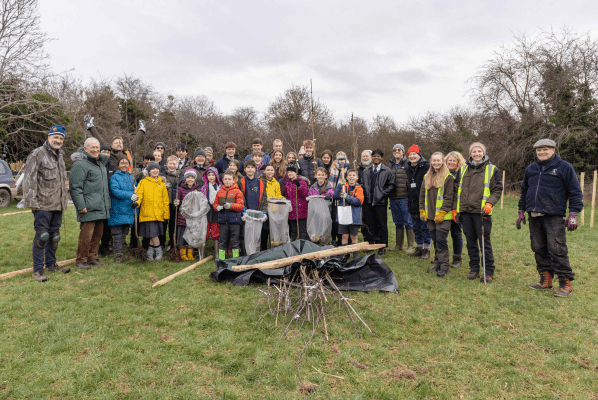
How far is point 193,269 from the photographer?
569 cm

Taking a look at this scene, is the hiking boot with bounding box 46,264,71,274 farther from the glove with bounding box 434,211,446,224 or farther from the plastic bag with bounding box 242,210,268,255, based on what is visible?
the glove with bounding box 434,211,446,224

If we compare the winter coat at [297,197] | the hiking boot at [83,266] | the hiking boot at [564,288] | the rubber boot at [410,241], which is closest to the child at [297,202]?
the winter coat at [297,197]

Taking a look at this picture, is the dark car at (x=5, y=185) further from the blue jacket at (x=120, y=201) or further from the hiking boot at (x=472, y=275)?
the hiking boot at (x=472, y=275)

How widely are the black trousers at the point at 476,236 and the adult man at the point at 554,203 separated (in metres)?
0.59

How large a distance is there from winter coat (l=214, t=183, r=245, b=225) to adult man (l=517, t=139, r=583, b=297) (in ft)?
14.1

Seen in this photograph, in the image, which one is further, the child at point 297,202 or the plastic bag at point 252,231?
the child at point 297,202

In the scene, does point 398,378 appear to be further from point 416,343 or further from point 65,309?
point 65,309

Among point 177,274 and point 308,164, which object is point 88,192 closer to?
point 177,274


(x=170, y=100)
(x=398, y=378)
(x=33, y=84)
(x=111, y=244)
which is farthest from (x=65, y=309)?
(x=170, y=100)

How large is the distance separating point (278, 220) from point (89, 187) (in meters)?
3.06

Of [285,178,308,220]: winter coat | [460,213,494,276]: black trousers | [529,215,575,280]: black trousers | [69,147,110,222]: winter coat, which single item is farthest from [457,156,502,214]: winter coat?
[69,147,110,222]: winter coat

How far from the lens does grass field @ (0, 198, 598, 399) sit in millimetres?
2631

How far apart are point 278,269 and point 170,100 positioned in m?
32.9

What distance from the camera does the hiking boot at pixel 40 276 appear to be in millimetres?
4904
